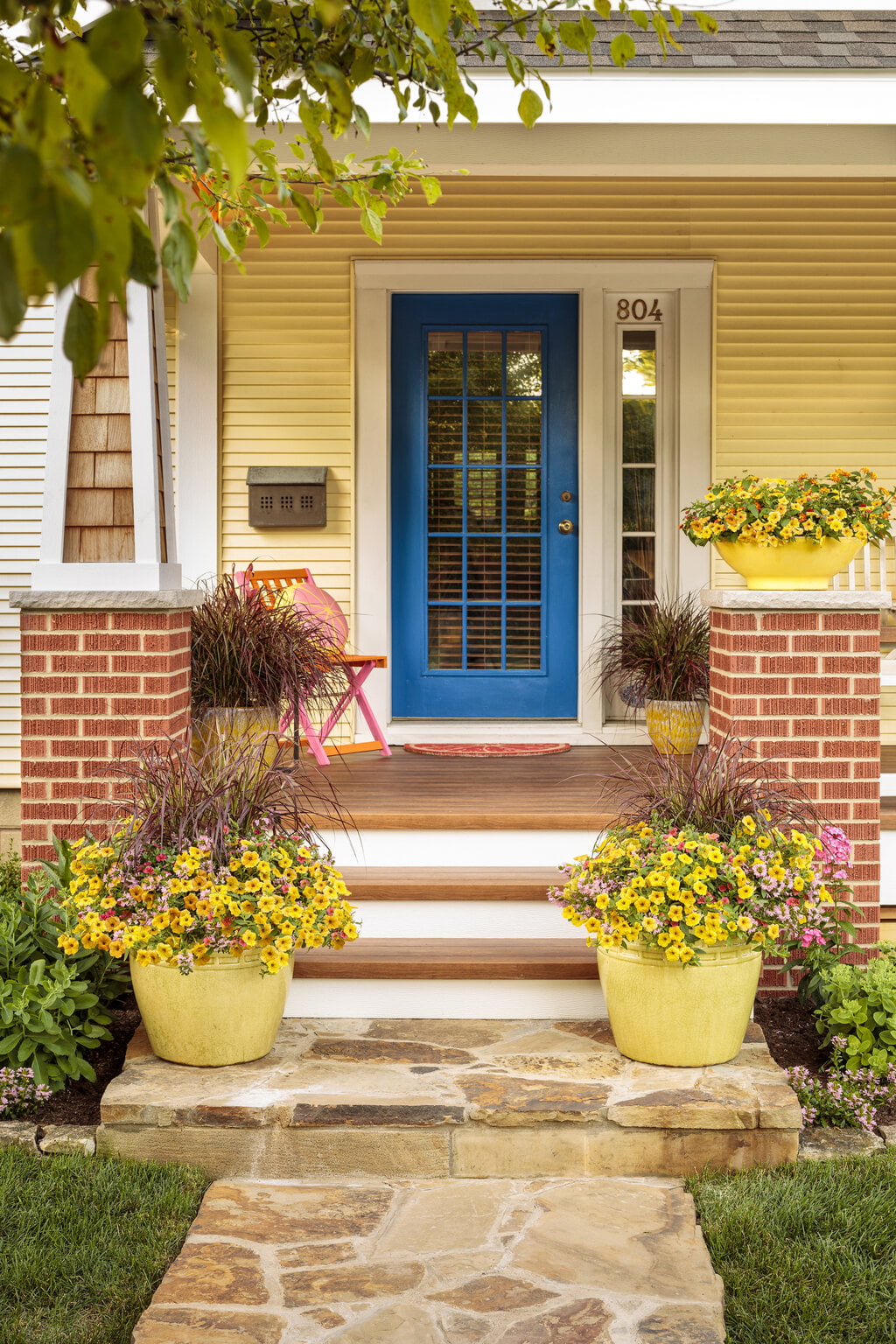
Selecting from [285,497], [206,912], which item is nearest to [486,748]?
[285,497]

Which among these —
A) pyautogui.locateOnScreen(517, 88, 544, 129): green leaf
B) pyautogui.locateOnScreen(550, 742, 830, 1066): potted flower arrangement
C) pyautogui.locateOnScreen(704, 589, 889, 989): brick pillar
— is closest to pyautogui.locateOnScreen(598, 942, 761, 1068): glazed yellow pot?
pyautogui.locateOnScreen(550, 742, 830, 1066): potted flower arrangement

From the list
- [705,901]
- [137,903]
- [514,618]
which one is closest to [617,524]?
[514,618]

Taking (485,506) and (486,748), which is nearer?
(486,748)

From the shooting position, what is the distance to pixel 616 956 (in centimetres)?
307

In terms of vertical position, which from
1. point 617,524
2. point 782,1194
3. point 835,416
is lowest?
point 782,1194

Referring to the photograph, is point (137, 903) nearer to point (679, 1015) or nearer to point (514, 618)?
point (679, 1015)

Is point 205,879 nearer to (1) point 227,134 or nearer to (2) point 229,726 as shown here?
(2) point 229,726

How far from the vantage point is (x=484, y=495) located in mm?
5797

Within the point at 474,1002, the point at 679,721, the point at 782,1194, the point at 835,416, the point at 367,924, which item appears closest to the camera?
the point at 782,1194

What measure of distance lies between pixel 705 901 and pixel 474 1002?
2.66 ft

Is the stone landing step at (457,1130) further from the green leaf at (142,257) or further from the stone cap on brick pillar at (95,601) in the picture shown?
the green leaf at (142,257)

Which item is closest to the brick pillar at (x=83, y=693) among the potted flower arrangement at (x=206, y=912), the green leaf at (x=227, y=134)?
the potted flower arrangement at (x=206, y=912)

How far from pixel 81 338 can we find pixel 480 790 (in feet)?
11.3

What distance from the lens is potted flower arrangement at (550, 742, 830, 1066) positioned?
2.97 m
